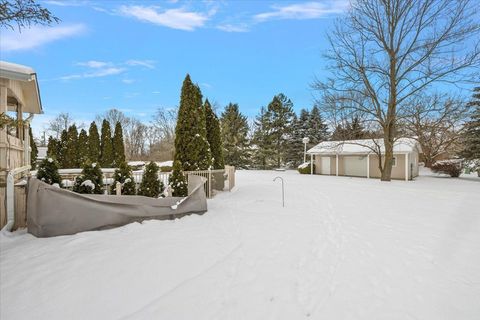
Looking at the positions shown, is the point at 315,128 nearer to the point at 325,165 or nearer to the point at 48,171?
the point at 325,165

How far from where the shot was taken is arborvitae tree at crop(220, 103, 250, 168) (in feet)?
108

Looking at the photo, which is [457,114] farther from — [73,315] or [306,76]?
[73,315]

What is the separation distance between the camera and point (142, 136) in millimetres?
46719

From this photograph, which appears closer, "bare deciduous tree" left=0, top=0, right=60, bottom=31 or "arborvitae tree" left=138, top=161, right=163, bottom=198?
"bare deciduous tree" left=0, top=0, right=60, bottom=31

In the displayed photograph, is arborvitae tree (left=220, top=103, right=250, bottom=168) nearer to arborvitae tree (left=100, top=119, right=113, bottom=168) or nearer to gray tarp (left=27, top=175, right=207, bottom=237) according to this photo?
arborvitae tree (left=100, top=119, right=113, bottom=168)

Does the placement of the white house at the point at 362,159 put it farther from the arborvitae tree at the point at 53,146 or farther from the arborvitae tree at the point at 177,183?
the arborvitae tree at the point at 53,146

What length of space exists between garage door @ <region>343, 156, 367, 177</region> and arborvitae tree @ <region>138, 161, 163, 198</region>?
1993cm

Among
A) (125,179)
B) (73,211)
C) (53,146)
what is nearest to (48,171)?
(125,179)

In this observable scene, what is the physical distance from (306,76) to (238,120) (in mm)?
14853

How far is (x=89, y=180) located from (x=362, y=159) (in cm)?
2186

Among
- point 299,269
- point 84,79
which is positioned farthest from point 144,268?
point 84,79

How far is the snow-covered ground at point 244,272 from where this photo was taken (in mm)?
2791

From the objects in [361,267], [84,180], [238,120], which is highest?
[238,120]

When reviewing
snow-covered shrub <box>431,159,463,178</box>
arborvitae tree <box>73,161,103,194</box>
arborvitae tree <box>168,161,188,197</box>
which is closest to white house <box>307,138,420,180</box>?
snow-covered shrub <box>431,159,463,178</box>
